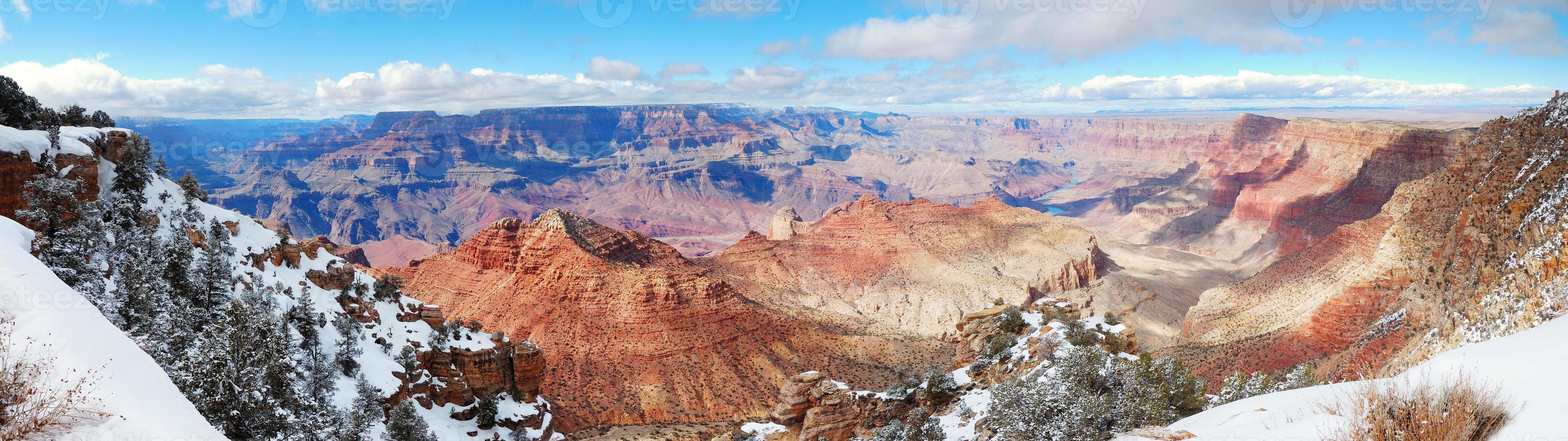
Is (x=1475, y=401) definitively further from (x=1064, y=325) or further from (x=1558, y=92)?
(x=1558, y=92)

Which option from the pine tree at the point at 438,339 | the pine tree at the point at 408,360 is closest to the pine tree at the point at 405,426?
the pine tree at the point at 408,360

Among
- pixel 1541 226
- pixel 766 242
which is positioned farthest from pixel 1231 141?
pixel 1541 226

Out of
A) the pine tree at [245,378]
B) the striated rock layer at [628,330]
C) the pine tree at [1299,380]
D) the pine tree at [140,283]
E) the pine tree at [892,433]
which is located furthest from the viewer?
the striated rock layer at [628,330]

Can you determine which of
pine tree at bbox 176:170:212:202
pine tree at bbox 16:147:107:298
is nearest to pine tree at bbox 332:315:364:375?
pine tree at bbox 16:147:107:298

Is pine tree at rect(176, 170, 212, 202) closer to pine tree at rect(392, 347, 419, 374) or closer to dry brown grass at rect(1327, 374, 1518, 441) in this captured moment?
pine tree at rect(392, 347, 419, 374)

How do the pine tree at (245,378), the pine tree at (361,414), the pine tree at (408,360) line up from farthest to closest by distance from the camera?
the pine tree at (408,360) < the pine tree at (361,414) < the pine tree at (245,378)

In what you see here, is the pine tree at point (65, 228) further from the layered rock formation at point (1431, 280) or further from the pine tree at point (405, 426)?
the layered rock formation at point (1431, 280)

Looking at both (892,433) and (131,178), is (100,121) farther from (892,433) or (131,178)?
(892,433)
